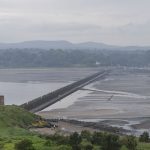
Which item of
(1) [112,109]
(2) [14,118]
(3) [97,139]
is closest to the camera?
(3) [97,139]

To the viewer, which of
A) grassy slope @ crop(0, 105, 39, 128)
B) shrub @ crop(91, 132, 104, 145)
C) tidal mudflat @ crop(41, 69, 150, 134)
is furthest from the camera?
tidal mudflat @ crop(41, 69, 150, 134)

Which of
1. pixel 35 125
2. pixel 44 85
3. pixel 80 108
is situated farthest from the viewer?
pixel 44 85

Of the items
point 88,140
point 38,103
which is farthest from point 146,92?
point 88,140

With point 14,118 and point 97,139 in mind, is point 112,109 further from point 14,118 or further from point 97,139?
point 97,139

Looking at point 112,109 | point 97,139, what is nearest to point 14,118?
point 97,139

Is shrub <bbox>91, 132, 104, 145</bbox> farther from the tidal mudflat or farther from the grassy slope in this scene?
the tidal mudflat

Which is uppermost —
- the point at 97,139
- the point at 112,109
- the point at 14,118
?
the point at 97,139

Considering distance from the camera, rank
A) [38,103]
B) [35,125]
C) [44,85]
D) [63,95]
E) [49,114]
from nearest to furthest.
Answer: [35,125]
[49,114]
[38,103]
[63,95]
[44,85]

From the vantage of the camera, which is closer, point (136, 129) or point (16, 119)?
point (16, 119)

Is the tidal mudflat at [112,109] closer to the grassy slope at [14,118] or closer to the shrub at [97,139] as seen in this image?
the grassy slope at [14,118]

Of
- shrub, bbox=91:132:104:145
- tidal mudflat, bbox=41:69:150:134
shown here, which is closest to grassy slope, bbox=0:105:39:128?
tidal mudflat, bbox=41:69:150:134

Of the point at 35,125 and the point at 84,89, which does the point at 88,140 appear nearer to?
the point at 35,125
